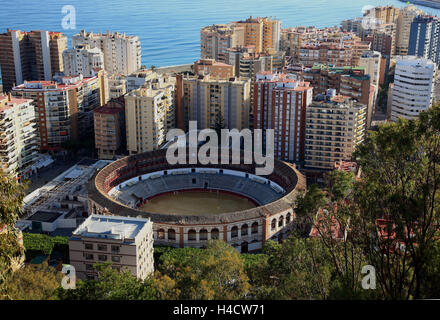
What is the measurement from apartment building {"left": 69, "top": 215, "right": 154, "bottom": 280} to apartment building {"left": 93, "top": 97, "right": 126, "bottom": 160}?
12.5 m

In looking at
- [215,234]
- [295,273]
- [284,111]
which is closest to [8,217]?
[295,273]

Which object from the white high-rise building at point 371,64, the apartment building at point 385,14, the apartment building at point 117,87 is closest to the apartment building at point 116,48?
the apartment building at point 117,87

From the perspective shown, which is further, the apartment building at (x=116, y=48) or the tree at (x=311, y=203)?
the apartment building at (x=116, y=48)

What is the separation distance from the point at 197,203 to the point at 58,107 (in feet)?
33.5

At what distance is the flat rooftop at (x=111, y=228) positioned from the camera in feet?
53.0

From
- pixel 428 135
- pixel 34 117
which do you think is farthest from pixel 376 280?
pixel 34 117

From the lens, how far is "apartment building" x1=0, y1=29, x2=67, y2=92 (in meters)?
39.5

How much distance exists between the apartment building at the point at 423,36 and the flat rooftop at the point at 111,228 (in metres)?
39.1

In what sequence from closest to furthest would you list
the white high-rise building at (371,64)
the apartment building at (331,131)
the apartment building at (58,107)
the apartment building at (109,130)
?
the apartment building at (331,131)
the apartment building at (109,130)
the apartment building at (58,107)
the white high-rise building at (371,64)

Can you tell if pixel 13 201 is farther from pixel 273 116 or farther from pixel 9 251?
pixel 273 116

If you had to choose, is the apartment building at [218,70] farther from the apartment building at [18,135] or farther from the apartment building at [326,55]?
the apartment building at [18,135]

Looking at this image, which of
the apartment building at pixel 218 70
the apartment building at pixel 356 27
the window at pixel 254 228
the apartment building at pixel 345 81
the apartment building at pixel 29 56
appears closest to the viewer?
the window at pixel 254 228

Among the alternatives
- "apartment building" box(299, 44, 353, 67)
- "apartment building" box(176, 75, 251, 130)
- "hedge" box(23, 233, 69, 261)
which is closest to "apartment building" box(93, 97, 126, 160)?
"apartment building" box(176, 75, 251, 130)

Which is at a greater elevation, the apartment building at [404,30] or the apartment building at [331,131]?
the apartment building at [404,30]
